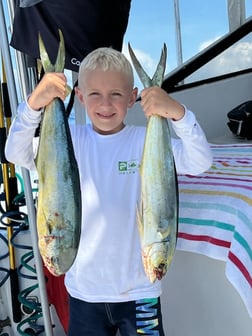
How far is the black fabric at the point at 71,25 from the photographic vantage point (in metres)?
1.51

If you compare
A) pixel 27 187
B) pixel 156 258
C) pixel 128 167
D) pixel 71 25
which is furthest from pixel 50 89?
pixel 71 25

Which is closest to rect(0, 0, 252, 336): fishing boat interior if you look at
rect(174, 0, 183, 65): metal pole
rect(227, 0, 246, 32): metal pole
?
rect(174, 0, 183, 65): metal pole

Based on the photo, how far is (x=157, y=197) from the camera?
96cm

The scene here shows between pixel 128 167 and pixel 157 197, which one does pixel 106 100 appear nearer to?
pixel 128 167

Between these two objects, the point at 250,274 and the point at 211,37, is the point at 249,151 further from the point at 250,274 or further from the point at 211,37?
the point at 211,37

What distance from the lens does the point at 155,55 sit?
10.1 feet

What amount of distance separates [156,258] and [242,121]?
1.41m

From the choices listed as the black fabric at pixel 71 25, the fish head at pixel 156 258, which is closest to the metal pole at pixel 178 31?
the black fabric at pixel 71 25

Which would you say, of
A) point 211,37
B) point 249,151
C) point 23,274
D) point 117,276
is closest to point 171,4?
point 211,37

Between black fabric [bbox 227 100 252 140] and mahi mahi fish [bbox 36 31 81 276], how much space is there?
1.40m

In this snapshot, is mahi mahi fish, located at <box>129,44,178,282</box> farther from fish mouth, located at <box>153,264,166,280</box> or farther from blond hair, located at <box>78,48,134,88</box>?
blond hair, located at <box>78,48,134,88</box>

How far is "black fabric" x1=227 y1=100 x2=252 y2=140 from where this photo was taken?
85.8 inches

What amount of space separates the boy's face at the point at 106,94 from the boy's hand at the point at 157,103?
0.55ft

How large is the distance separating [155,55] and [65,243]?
2373mm
